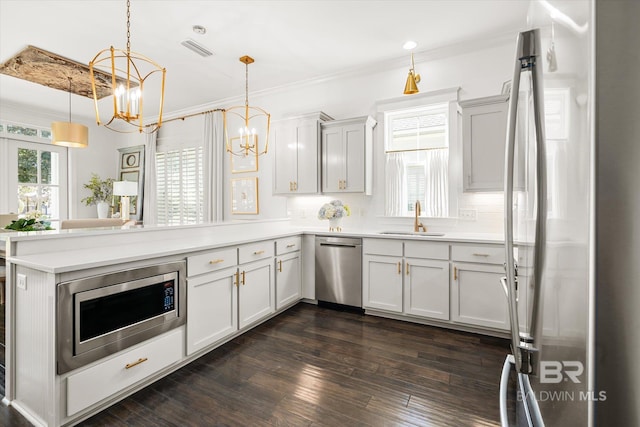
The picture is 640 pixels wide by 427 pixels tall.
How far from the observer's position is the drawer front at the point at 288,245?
11.5ft

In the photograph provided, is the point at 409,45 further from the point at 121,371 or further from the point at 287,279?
the point at 121,371

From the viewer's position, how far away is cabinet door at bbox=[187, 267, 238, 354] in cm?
240

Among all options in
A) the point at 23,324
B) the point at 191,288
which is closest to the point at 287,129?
the point at 191,288

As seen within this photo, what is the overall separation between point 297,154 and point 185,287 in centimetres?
252

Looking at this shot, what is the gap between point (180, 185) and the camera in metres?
6.12

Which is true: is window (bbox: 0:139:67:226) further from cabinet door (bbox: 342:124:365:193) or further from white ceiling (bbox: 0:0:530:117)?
cabinet door (bbox: 342:124:365:193)

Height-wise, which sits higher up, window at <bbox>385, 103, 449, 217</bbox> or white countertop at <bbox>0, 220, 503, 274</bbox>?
window at <bbox>385, 103, 449, 217</bbox>

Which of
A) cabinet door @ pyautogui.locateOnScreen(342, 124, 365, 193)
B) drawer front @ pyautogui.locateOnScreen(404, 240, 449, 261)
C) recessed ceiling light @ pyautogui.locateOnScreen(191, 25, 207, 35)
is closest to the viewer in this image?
drawer front @ pyautogui.locateOnScreen(404, 240, 449, 261)

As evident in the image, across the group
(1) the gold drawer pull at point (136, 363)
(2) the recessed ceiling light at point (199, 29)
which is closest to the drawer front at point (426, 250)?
(1) the gold drawer pull at point (136, 363)

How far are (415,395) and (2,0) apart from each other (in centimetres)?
500

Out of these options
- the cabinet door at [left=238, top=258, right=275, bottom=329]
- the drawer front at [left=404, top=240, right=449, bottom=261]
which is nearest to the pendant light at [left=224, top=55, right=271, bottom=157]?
the cabinet door at [left=238, top=258, right=275, bottom=329]

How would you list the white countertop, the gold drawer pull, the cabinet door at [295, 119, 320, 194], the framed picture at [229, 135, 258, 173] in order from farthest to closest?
the framed picture at [229, 135, 258, 173], the cabinet door at [295, 119, 320, 194], the gold drawer pull, the white countertop

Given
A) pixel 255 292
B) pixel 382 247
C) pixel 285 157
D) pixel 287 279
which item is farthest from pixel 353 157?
pixel 255 292

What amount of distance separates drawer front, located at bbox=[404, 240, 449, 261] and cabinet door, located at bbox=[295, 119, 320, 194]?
1499 millimetres
